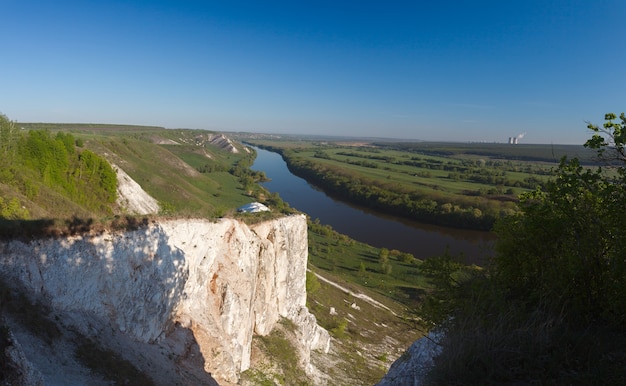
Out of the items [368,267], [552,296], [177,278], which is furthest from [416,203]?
[552,296]

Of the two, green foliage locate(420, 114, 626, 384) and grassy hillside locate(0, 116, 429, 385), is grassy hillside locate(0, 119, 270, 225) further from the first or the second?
green foliage locate(420, 114, 626, 384)

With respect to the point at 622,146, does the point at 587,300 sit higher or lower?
lower

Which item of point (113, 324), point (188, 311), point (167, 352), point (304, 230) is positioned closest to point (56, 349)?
point (113, 324)

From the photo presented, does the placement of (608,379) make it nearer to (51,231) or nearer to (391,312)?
(51,231)

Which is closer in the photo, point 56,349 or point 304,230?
point 56,349

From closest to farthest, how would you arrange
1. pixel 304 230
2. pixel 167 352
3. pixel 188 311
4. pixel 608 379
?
pixel 608 379
pixel 167 352
pixel 188 311
pixel 304 230

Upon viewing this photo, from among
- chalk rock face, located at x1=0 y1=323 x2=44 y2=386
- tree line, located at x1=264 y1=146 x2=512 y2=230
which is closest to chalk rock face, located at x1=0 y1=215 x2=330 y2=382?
chalk rock face, located at x1=0 y1=323 x2=44 y2=386
